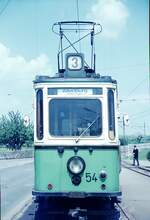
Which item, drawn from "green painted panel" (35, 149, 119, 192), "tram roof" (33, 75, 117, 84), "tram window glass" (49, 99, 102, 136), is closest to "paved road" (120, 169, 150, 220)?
"green painted panel" (35, 149, 119, 192)

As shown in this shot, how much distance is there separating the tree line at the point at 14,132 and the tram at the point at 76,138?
65.9 metres

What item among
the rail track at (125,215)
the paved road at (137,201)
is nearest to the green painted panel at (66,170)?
the rail track at (125,215)

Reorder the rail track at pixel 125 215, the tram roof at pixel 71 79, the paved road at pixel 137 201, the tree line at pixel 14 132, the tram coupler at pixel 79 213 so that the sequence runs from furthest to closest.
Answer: the tree line at pixel 14 132, the paved road at pixel 137 201, the rail track at pixel 125 215, the tram roof at pixel 71 79, the tram coupler at pixel 79 213

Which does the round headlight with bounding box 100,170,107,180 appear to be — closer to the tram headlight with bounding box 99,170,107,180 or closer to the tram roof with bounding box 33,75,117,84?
the tram headlight with bounding box 99,170,107,180

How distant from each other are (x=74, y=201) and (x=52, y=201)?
0.43 meters

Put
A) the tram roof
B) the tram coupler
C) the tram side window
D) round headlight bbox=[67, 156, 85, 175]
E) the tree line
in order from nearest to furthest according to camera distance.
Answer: round headlight bbox=[67, 156, 85, 175]
the tram coupler
the tram side window
the tram roof
the tree line

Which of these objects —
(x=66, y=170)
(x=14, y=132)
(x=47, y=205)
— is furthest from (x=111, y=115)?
(x=14, y=132)

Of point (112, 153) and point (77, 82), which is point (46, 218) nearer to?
point (112, 153)

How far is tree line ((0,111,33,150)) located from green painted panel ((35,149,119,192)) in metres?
66.1

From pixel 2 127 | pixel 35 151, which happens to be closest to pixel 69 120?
pixel 35 151

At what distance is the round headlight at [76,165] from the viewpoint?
8648 mm

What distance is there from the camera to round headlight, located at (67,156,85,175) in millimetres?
8648

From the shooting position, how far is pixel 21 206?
514 inches

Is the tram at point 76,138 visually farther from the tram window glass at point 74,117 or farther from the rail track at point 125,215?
the rail track at point 125,215
